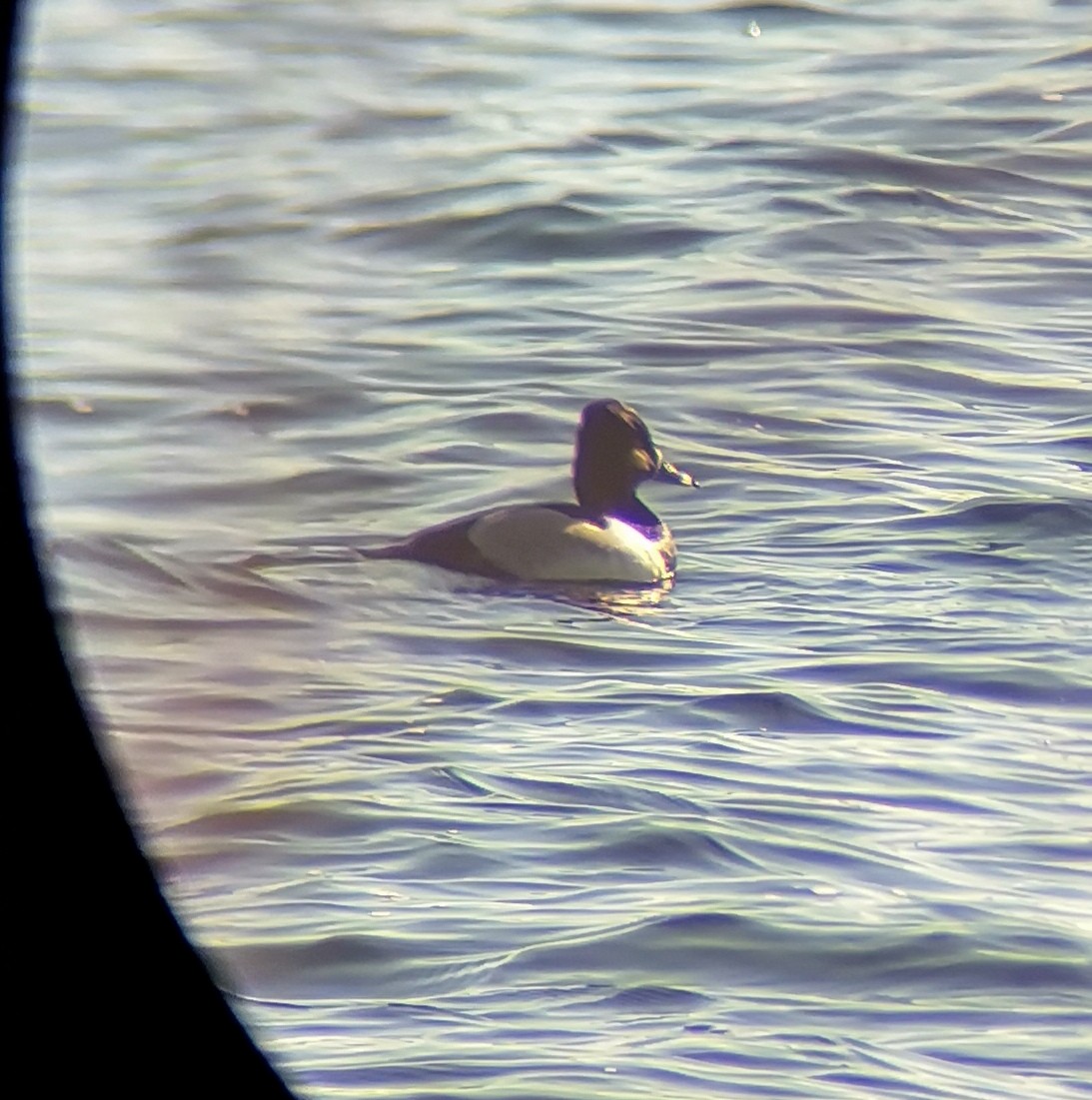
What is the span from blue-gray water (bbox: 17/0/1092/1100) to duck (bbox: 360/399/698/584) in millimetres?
104

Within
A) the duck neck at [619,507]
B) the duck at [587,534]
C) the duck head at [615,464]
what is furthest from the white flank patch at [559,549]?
the duck head at [615,464]

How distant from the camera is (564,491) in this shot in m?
8.98

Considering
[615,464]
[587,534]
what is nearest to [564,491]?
[615,464]

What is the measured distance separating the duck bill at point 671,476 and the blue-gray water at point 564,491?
128mm

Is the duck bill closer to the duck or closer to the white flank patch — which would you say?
the duck

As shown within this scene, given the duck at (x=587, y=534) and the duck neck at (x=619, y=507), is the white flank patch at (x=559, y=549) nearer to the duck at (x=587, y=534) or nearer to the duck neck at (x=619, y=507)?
the duck at (x=587, y=534)

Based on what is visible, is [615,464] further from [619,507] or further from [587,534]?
[587,534]

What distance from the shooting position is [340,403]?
908cm

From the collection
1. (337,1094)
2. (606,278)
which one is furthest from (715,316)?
(337,1094)

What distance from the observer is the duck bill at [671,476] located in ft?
27.5

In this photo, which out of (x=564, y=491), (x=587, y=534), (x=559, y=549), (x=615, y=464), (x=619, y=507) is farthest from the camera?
(x=564, y=491)

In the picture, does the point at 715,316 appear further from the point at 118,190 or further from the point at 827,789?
the point at 827,789

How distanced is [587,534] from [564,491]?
133 centimetres

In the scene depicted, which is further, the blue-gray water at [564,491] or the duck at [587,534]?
the duck at [587,534]
